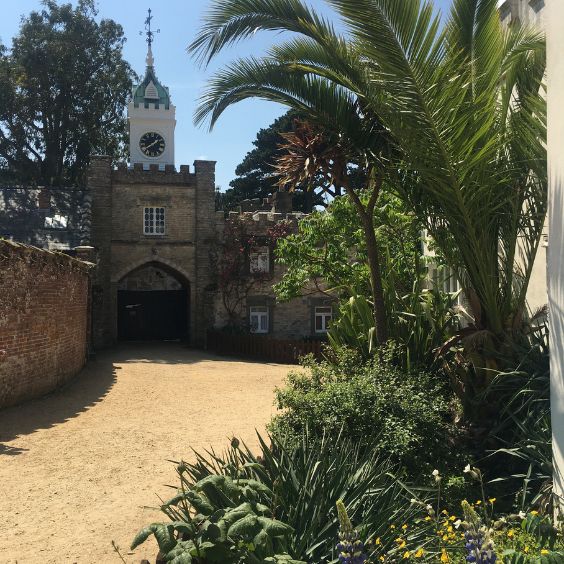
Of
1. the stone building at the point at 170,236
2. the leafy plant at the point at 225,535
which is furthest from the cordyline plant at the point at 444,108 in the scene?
the stone building at the point at 170,236

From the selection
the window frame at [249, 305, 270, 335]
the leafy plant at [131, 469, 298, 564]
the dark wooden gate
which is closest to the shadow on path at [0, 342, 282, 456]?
the window frame at [249, 305, 270, 335]

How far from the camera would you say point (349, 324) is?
7973 mm

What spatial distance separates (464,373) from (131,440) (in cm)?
481

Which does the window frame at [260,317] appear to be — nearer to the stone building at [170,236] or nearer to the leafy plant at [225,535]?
the stone building at [170,236]

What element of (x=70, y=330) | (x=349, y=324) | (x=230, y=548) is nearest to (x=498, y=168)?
(x=349, y=324)

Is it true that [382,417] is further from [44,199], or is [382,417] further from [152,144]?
[152,144]

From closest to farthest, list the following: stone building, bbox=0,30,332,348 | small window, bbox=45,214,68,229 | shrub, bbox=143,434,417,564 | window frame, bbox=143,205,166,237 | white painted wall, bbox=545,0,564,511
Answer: shrub, bbox=143,434,417,564
white painted wall, bbox=545,0,564,511
small window, bbox=45,214,68,229
stone building, bbox=0,30,332,348
window frame, bbox=143,205,166,237

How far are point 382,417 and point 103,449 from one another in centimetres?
411

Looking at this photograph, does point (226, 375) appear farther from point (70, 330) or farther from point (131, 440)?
point (131, 440)

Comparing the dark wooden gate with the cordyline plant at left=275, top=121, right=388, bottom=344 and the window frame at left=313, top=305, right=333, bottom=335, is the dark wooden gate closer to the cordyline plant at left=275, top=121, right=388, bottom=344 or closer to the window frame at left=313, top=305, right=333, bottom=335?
the window frame at left=313, top=305, right=333, bottom=335

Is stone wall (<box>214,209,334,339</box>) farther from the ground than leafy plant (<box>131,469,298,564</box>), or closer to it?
farther from the ground

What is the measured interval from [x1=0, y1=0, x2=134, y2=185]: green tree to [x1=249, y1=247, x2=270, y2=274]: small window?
582 inches

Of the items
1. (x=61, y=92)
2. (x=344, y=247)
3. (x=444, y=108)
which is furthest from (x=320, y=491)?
(x=61, y=92)

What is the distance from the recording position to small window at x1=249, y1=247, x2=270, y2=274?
83.8 feet
